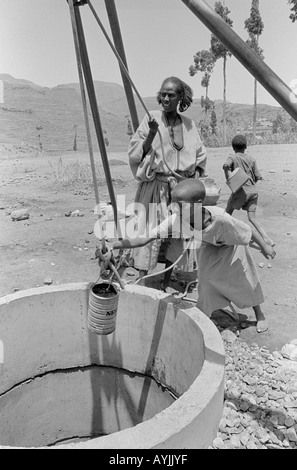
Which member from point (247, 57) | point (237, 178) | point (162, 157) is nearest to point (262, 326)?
point (162, 157)

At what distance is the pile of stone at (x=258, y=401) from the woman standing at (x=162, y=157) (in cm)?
109

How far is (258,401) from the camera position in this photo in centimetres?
248

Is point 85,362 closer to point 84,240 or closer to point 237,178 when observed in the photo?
point 84,240

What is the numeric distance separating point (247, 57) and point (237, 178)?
317 centimetres

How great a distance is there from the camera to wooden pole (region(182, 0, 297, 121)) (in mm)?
1422

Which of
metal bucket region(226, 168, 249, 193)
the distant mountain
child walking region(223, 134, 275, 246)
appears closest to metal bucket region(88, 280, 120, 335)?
metal bucket region(226, 168, 249, 193)

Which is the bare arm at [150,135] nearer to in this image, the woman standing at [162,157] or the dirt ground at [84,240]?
the woman standing at [162,157]

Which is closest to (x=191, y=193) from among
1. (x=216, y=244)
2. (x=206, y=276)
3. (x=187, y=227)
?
(x=187, y=227)

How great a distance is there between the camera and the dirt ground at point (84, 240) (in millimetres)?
3525

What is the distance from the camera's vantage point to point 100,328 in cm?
225

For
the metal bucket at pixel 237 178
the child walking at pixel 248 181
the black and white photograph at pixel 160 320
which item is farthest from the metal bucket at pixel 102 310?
the child walking at pixel 248 181

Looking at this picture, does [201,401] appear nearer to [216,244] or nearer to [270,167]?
[216,244]

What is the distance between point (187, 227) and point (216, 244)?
258 mm
